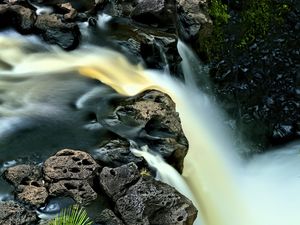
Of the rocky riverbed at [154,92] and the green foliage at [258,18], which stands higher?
the green foliage at [258,18]

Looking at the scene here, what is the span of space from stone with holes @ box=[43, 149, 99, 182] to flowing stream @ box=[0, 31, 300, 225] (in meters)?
0.95

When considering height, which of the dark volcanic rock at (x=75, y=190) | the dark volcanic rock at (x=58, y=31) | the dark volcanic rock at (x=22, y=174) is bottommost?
the dark volcanic rock at (x=58, y=31)

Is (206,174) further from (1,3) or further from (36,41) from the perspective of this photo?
(1,3)

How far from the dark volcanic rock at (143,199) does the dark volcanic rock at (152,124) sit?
77cm

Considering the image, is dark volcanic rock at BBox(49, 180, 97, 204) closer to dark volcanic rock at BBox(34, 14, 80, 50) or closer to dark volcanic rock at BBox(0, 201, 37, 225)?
dark volcanic rock at BBox(0, 201, 37, 225)

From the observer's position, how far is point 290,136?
26.7 ft

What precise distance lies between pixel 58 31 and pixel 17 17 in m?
0.57

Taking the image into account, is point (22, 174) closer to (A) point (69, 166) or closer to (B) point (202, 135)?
(A) point (69, 166)

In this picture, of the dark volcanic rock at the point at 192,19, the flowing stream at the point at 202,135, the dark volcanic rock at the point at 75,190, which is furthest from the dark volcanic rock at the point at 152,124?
the dark volcanic rock at the point at 192,19

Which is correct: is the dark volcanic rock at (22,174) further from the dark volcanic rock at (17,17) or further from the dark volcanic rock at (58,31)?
the dark volcanic rock at (17,17)

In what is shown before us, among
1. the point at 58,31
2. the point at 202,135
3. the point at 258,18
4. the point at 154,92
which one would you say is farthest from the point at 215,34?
the point at 154,92

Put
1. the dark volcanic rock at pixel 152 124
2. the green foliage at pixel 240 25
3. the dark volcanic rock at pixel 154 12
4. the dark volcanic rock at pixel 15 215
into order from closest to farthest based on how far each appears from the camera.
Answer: the dark volcanic rock at pixel 15 215
the dark volcanic rock at pixel 152 124
the dark volcanic rock at pixel 154 12
the green foliage at pixel 240 25

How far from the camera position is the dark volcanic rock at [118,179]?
5.07m

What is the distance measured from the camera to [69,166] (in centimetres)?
532
